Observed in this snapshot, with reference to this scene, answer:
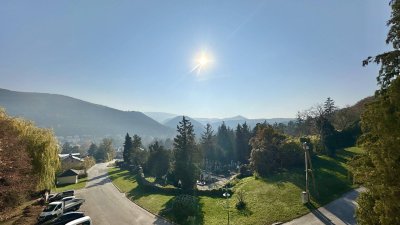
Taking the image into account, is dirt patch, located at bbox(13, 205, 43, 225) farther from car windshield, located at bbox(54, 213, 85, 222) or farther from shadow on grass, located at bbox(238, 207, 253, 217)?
shadow on grass, located at bbox(238, 207, 253, 217)

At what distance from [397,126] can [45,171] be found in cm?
4050

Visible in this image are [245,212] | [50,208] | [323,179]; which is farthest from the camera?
[323,179]

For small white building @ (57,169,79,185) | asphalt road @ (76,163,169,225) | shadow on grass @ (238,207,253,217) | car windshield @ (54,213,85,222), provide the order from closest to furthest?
car windshield @ (54,213,85,222) → shadow on grass @ (238,207,253,217) → asphalt road @ (76,163,169,225) → small white building @ (57,169,79,185)

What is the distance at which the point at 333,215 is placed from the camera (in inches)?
1078

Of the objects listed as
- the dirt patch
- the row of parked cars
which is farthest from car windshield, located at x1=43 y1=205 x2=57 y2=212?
the dirt patch

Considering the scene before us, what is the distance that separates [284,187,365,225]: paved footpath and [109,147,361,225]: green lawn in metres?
0.86

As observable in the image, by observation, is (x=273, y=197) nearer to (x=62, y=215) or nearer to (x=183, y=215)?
(x=183, y=215)

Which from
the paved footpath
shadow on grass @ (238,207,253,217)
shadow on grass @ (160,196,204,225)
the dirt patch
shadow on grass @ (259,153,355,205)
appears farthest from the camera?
shadow on grass @ (259,153,355,205)

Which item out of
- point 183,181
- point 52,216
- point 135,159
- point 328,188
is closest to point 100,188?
point 183,181

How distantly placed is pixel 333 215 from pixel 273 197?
770 cm

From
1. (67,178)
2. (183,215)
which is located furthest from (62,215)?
(67,178)

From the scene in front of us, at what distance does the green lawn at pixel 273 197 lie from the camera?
1155 inches

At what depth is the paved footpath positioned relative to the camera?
26.1m

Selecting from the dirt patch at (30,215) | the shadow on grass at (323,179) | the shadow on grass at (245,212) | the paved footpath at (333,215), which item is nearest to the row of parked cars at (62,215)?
the dirt patch at (30,215)
